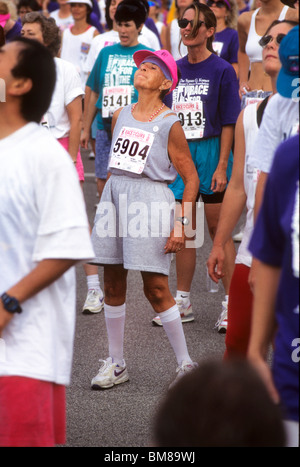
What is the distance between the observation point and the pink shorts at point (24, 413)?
263 centimetres

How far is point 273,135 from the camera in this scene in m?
2.99

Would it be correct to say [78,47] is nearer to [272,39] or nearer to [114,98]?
[114,98]

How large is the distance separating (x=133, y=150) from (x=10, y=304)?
206 centimetres

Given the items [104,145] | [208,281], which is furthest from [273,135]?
[104,145]

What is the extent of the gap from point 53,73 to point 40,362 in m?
0.89

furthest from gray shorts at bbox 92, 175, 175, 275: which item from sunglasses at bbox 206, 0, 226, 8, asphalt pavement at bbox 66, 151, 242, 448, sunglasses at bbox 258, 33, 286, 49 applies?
sunglasses at bbox 206, 0, 226, 8

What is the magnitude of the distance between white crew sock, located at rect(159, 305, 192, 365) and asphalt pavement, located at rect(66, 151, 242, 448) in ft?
0.63

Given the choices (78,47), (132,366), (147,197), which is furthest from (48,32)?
(78,47)

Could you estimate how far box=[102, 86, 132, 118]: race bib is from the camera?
22.3 ft

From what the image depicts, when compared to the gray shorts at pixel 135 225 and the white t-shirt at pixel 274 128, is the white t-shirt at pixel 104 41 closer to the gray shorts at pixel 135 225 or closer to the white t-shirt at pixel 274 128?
the gray shorts at pixel 135 225

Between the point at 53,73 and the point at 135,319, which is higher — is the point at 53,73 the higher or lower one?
the higher one

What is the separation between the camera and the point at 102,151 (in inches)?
283

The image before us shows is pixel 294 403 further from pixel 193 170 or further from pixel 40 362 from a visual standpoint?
pixel 193 170

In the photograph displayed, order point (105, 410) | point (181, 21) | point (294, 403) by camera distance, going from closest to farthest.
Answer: point (294, 403), point (105, 410), point (181, 21)
